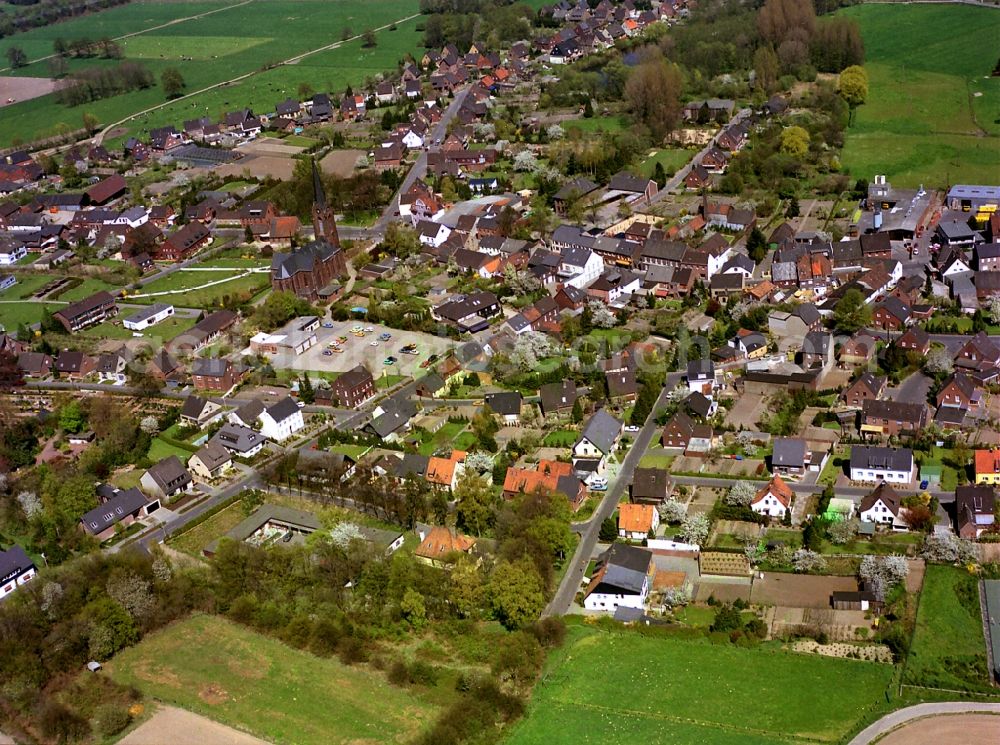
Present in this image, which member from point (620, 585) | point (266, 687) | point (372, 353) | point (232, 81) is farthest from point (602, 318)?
point (232, 81)

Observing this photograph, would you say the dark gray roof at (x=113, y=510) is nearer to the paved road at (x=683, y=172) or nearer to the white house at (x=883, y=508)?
the white house at (x=883, y=508)

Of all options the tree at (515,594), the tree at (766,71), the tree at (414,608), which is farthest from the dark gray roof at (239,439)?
the tree at (766,71)

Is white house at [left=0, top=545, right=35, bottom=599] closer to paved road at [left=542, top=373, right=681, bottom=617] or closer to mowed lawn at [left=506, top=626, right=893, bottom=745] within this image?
paved road at [left=542, top=373, right=681, bottom=617]

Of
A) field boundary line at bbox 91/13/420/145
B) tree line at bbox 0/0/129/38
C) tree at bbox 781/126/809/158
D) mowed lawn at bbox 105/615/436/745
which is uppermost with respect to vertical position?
tree line at bbox 0/0/129/38

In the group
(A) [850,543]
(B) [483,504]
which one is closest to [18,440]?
(B) [483,504]

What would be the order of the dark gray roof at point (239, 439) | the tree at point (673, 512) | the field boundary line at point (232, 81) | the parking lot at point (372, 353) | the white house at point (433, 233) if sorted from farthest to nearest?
1. the field boundary line at point (232, 81)
2. the white house at point (433, 233)
3. the parking lot at point (372, 353)
4. the dark gray roof at point (239, 439)
5. the tree at point (673, 512)

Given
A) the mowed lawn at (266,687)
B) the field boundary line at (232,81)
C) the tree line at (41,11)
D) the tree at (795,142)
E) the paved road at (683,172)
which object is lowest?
the mowed lawn at (266,687)

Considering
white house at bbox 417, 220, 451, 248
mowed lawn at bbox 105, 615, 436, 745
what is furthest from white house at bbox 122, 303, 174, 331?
mowed lawn at bbox 105, 615, 436, 745

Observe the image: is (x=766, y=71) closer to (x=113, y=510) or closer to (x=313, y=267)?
A: (x=313, y=267)
